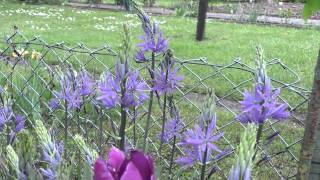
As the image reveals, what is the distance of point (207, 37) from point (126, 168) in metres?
9.01

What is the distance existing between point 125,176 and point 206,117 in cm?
22

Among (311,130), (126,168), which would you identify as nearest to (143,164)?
(126,168)

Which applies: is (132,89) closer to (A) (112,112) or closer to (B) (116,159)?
(B) (116,159)

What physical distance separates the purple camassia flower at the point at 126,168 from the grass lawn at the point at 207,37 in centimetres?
304

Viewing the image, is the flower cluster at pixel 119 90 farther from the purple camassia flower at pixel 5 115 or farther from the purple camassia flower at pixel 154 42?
the purple camassia flower at pixel 5 115

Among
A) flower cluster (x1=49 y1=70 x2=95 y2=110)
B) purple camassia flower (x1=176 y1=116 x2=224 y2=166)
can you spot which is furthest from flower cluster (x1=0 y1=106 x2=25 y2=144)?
purple camassia flower (x1=176 y1=116 x2=224 y2=166)

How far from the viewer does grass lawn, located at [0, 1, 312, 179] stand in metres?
6.20

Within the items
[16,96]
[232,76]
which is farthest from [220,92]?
[16,96]

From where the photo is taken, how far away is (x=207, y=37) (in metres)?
9.74

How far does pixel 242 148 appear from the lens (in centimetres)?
75

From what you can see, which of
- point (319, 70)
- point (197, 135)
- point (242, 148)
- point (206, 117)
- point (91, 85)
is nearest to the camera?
point (242, 148)

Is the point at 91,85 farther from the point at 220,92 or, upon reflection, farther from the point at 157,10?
the point at 157,10

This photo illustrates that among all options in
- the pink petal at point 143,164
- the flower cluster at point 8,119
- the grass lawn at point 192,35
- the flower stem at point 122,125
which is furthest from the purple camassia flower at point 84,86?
the grass lawn at point 192,35

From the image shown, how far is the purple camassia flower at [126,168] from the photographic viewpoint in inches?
32.6
